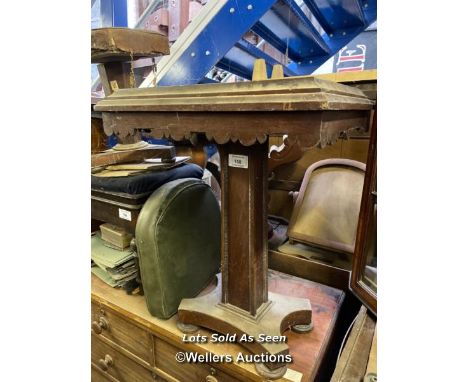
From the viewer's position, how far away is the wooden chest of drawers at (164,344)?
3.00 ft

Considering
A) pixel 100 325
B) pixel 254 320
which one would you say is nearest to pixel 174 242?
pixel 254 320

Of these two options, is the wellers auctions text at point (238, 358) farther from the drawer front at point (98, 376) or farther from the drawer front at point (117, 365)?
the drawer front at point (98, 376)

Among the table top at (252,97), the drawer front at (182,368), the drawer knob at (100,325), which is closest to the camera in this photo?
the table top at (252,97)

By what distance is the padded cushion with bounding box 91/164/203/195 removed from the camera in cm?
110

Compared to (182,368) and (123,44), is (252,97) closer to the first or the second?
(123,44)

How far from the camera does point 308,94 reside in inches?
22.6

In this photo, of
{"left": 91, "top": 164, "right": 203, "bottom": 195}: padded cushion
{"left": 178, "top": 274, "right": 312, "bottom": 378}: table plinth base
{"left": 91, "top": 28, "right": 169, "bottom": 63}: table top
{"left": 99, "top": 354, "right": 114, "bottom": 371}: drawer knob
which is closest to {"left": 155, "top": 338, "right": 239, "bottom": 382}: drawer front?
{"left": 178, "top": 274, "right": 312, "bottom": 378}: table plinth base

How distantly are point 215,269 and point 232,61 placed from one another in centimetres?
109

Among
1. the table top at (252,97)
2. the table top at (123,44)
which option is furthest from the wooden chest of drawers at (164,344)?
the table top at (123,44)

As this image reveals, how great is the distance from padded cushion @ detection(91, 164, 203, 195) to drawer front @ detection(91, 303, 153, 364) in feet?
1.61

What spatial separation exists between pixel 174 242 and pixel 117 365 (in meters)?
0.64

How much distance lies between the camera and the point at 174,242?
1043mm

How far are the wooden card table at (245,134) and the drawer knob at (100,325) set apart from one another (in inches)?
16.1

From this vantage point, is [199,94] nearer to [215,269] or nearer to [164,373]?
[215,269]
